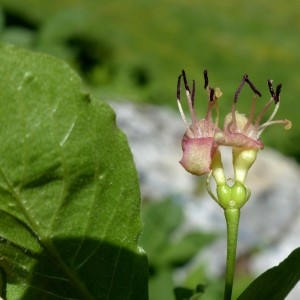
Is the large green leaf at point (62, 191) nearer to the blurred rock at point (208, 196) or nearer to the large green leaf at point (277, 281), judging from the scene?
the large green leaf at point (277, 281)

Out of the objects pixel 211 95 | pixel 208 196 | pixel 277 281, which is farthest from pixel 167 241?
pixel 208 196

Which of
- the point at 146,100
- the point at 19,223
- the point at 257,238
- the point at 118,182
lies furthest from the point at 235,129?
the point at 146,100

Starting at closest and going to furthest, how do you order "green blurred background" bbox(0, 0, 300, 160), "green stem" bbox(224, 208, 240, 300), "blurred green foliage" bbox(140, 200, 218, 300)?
"green stem" bbox(224, 208, 240, 300), "blurred green foliage" bbox(140, 200, 218, 300), "green blurred background" bbox(0, 0, 300, 160)

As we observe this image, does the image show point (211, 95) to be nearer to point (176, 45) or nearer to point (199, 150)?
point (199, 150)

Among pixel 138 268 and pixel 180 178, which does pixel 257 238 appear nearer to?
pixel 180 178

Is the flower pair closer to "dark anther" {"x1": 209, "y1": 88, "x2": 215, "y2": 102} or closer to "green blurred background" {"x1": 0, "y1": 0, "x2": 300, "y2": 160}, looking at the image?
"dark anther" {"x1": 209, "y1": 88, "x2": 215, "y2": 102}

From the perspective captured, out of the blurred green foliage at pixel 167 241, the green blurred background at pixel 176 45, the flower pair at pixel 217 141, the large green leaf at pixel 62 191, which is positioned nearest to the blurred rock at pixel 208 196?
the green blurred background at pixel 176 45

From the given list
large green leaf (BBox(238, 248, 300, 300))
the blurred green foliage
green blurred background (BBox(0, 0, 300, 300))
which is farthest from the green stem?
green blurred background (BBox(0, 0, 300, 300))

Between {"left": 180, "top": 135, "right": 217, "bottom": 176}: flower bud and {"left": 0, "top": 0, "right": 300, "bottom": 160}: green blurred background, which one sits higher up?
{"left": 180, "top": 135, "right": 217, "bottom": 176}: flower bud
